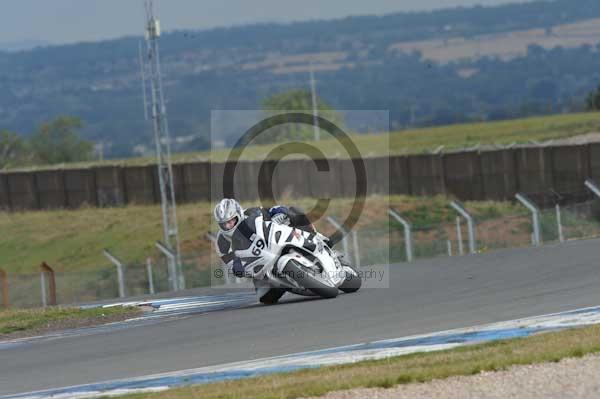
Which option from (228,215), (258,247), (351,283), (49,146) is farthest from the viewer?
(49,146)

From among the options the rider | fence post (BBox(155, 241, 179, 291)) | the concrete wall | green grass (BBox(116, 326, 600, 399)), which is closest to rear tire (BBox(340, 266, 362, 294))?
the rider

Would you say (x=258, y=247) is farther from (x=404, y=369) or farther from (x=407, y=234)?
(x=407, y=234)

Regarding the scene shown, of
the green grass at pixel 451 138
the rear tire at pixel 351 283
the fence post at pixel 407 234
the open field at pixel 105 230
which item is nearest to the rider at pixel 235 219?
the rear tire at pixel 351 283

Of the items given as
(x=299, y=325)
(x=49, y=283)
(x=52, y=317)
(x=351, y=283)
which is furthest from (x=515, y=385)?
(x=49, y=283)

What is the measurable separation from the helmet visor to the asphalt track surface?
1.12 meters

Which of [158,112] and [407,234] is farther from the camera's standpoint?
[158,112]

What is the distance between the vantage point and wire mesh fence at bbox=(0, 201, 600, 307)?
25875 mm

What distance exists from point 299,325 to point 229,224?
6.83 feet

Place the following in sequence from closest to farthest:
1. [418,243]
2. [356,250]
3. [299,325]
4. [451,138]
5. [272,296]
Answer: [299,325], [272,296], [356,250], [418,243], [451,138]

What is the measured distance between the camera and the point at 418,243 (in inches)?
1029

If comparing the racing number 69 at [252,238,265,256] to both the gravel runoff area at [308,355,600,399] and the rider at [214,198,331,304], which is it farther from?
the gravel runoff area at [308,355,600,399]

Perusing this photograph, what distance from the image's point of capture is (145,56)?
4303cm

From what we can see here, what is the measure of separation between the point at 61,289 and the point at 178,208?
26752mm

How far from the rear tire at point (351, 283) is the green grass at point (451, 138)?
33969mm
